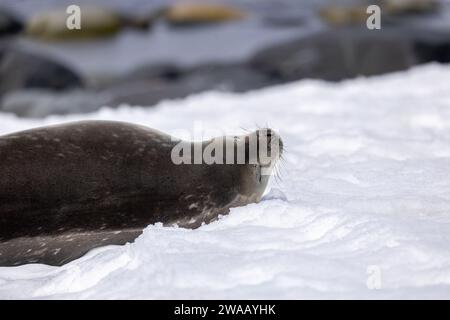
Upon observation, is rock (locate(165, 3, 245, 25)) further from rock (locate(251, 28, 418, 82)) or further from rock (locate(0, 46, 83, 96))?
rock (locate(0, 46, 83, 96))

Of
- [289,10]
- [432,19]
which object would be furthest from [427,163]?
[289,10]

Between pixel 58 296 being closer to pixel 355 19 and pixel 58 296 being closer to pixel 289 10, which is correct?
pixel 355 19

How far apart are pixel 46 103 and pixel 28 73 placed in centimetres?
165

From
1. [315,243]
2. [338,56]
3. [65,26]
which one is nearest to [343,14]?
[338,56]

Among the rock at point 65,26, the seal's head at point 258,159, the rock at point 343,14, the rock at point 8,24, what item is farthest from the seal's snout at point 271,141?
the rock at point 65,26

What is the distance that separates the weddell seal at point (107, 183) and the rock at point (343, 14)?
1182 centimetres

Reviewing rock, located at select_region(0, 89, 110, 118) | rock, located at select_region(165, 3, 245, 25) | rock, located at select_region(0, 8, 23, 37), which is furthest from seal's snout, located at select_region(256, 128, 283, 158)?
rock, located at select_region(165, 3, 245, 25)

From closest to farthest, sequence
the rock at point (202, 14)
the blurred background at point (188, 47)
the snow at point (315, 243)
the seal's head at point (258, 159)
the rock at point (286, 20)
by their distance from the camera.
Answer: the snow at point (315, 243)
the seal's head at point (258, 159)
the blurred background at point (188, 47)
the rock at point (286, 20)
the rock at point (202, 14)

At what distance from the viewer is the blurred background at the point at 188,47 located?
991 centimetres

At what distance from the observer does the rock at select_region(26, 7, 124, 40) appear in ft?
50.7

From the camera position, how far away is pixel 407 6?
14.8 meters

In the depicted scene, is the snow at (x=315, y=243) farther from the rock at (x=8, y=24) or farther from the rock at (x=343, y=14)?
the rock at (x=8, y=24)

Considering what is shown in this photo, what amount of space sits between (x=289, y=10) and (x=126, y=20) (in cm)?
369

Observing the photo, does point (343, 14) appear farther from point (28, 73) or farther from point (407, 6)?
point (28, 73)
